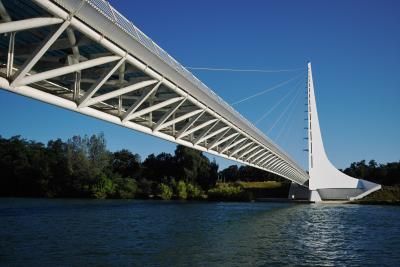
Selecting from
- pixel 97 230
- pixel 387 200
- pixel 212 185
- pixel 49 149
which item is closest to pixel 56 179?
pixel 49 149

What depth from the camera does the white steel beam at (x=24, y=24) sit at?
32.1ft

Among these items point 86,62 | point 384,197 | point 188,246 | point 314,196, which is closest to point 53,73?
point 86,62

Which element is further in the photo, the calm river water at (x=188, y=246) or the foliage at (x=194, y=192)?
the foliage at (x=194, y=192)

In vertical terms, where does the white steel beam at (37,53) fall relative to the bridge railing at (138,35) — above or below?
below

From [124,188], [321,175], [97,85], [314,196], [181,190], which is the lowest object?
[97,85]

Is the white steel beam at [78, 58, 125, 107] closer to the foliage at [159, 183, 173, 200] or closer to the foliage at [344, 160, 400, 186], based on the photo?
the foliage at [159, 183, 173, 200]

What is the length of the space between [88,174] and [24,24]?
86991mm

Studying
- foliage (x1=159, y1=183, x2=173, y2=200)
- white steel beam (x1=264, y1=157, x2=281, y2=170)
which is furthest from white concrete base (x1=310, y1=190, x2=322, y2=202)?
foliage (x1=159, y1=183, x2=173, y2=200)

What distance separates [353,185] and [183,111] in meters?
67.9

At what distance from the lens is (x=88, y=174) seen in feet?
309

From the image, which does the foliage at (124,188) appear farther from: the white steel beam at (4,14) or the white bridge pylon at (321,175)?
the white steel beam at (4,14)

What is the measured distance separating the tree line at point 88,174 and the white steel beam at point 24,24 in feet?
271

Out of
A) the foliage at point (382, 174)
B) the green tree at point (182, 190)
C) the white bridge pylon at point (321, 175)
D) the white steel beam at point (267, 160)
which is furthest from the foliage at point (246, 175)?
the white steel beam at point (267, 160)

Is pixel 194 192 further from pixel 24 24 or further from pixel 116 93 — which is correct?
pixel 24 24
